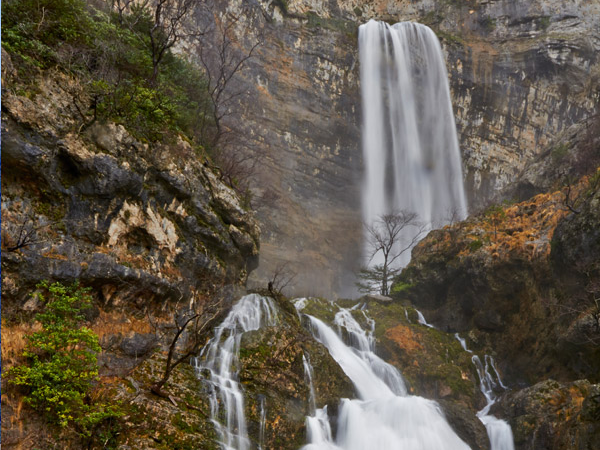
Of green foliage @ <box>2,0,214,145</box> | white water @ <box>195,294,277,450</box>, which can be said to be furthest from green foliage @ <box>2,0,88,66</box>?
white water @ <box>195,294,277,450</box>

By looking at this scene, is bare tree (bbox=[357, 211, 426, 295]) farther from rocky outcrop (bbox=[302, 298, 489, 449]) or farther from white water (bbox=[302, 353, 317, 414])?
white water (bbox=[302, 353, 317, 414])

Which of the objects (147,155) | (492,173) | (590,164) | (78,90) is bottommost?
(147,155)

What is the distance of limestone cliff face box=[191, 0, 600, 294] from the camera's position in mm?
38062

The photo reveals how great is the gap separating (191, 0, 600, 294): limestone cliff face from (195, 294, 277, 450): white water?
18.0 m

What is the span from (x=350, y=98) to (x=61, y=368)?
38428mm

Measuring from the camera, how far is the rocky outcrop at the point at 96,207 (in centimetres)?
1058

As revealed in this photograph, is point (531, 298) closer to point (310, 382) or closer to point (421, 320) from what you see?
point (421, 320)

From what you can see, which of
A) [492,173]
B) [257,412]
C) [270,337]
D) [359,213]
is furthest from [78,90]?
[492,173]

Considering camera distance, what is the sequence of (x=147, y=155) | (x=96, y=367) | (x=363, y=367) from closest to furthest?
1. (x=96, y=367)
2. (x=147, y=155)
3. (x=363, y=367)

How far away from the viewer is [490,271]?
20734 millimetres

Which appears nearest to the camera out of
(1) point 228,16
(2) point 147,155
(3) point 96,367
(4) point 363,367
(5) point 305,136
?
(3) point 96,367

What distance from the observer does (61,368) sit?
9305mm

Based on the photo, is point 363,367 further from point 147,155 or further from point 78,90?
point 78,90

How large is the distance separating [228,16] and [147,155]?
92.6 ft
